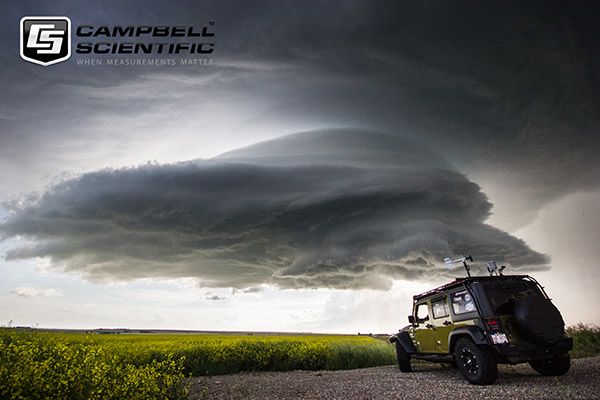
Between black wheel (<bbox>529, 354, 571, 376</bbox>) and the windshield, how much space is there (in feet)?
6.02

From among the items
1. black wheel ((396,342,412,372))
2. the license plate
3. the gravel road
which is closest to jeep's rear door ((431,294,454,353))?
the gravel road

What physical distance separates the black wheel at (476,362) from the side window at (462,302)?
2.76 feet

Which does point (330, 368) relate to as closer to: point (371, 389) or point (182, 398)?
point (371, 389)

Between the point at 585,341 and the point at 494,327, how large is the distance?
10979 millimetres

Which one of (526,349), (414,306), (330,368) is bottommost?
(330,368)

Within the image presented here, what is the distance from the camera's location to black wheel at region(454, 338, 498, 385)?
10.7 meters

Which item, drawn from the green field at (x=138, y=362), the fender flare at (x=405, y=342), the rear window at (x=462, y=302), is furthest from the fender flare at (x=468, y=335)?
the green field at (x=138, y=362)

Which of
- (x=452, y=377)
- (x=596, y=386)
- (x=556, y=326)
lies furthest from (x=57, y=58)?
(x=596, y=386)

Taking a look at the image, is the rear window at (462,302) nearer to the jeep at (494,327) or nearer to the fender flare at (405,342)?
the jeep at (494,327)

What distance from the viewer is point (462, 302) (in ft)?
39.8

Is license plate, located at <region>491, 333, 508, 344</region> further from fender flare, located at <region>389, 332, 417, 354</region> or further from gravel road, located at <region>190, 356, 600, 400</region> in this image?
fender flare, located at <region>389, 332, 417, 354</region>

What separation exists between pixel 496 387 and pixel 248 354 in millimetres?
10393

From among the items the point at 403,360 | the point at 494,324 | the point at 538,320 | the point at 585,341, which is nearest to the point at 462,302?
the point at 494,324

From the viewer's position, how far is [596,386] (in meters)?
9.95
